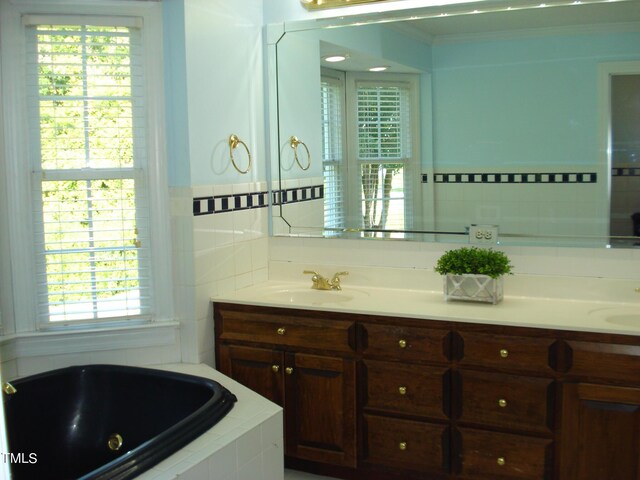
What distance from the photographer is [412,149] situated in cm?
338

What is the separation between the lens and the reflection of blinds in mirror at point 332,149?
Result: 3510 mm

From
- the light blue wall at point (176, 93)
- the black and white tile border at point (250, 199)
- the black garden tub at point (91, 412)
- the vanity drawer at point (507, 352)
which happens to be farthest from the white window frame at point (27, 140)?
the vanity drawer at point (507, 352)

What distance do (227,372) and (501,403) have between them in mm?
1269

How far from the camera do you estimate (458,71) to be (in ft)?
10.6

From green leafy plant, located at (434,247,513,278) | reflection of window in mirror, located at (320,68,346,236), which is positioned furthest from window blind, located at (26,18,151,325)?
green leafy plant, located at (434,247,513,278)

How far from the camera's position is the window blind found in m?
3.05

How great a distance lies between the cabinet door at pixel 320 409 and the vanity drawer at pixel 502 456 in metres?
0.49

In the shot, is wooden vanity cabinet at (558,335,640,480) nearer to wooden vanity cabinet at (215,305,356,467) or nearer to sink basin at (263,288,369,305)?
wooden vanity cabinet at (215,305,356,467)

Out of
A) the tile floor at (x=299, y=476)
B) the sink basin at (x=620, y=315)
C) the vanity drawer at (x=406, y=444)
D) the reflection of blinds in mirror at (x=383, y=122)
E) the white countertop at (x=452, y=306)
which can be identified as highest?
the reflection of blinds in mirror at (x=383, y=122)

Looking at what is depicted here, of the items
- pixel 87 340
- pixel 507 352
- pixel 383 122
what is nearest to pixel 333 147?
pixel 383 122

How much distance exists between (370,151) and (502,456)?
152 centimetres

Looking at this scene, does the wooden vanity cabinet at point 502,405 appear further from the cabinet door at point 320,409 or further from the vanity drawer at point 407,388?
the cabinet door at point 320,409

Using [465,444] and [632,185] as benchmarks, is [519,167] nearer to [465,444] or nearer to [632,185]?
[632,185]

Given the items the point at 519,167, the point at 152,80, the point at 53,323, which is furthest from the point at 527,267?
the point at 53,323
